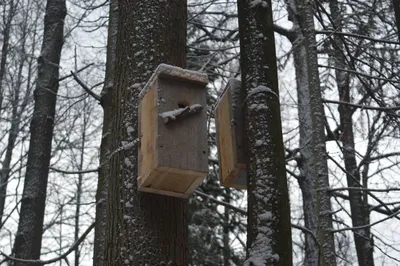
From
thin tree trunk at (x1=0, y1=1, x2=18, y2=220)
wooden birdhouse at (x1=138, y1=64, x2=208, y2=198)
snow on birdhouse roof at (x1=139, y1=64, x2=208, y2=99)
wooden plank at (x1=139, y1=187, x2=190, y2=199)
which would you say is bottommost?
wooden plank at (x1=139, y1=187, x2=190, y2=199)

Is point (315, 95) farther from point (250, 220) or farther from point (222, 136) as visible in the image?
point (250, 220)

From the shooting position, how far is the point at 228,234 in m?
11.3

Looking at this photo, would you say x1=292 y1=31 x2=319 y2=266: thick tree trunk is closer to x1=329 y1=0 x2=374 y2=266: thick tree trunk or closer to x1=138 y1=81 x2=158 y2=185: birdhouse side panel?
x1=329 y1=0 x2=374 y2=266: thick tree trunk

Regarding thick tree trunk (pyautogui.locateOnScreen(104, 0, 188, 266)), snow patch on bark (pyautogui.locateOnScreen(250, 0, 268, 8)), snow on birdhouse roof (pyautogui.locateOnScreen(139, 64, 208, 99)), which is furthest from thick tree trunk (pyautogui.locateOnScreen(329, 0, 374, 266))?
snow on birdhouse roof (pyautogui.locateOnScreen(139, 64, 208, 99))

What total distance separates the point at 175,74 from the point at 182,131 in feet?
0.81

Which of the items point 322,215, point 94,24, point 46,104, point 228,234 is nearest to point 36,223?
point 46,104

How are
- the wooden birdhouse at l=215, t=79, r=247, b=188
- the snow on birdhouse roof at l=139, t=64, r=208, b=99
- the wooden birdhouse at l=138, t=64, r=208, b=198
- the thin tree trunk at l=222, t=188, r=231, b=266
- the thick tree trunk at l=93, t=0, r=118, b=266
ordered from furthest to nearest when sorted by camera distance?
the thin tree trunk at l=222, t=188, r=231, b=266 < the thick tree trunk at l=93, t=0, r=118, b=266 < the wooden birdhouse at l=215, t=79, r=247, b=188 < the snow on birdhouse roof at l=139, t=64, r=208, b=99 < the wooden birdhouse at l=138, t=64, r=208, b=198

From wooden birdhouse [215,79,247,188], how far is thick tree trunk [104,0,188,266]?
28 centimetres

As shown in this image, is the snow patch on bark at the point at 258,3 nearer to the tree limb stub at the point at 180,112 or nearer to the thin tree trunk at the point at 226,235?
the tree limb stub at the point at 180,112

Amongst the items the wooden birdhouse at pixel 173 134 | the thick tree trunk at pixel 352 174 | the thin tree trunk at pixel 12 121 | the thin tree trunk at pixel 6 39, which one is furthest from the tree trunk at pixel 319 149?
the thin tree trunk at pixel 6 39

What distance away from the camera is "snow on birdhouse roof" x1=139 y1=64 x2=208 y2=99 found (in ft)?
7.27

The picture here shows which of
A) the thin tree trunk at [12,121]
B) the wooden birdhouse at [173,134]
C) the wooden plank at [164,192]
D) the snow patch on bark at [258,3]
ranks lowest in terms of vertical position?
the wooden plank at [164,192]

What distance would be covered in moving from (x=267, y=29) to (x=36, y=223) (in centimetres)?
362

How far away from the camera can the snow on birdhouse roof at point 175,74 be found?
2.22 meters
